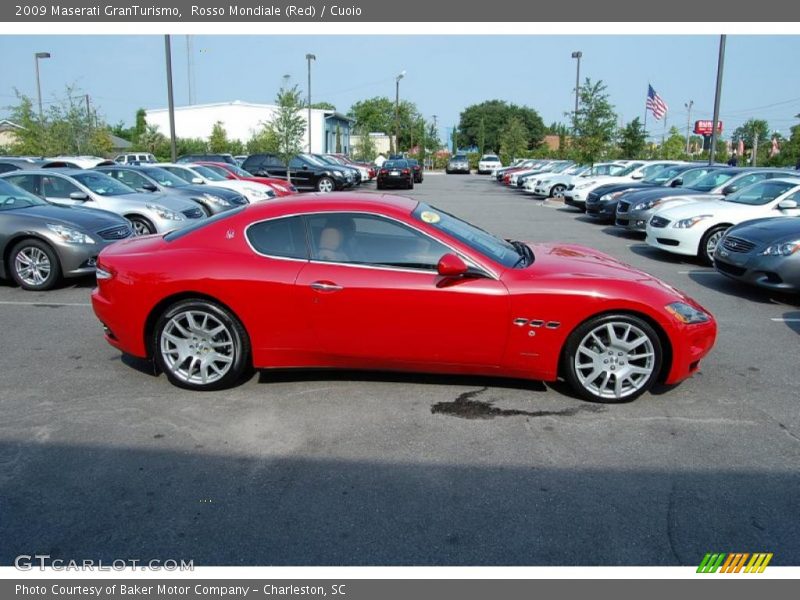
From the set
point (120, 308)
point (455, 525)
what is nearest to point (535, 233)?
point (120, 308)

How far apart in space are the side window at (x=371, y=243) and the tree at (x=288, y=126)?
24.3 m

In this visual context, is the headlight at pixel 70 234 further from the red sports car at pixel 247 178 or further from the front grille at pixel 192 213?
the red sports car at pixel 247 178

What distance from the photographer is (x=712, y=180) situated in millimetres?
15781

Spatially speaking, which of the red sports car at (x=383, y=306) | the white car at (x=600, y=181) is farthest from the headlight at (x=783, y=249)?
the white car at (x=600, y=181)

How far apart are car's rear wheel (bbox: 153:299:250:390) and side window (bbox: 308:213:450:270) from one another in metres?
0.86

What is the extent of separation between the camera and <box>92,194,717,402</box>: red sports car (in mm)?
4660

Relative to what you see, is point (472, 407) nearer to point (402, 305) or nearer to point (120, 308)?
point (402, 305)

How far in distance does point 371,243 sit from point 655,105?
35.3 meters

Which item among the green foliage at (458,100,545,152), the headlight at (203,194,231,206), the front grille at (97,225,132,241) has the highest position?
→ the green foliage at (458,100,545,152)

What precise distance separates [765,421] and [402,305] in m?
2.61

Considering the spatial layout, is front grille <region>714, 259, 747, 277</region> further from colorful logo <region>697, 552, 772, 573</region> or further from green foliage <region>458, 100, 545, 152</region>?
green foliage <region>458, 100, 545, 152</region>

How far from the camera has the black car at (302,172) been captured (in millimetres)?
26969

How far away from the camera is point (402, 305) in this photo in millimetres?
4672

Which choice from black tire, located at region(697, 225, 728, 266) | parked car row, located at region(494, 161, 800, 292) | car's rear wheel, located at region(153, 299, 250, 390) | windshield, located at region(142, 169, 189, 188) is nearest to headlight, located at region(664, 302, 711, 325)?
car's rear wheel, located at region(153, 299, 250, 390)
